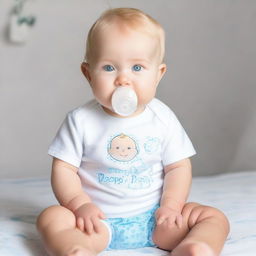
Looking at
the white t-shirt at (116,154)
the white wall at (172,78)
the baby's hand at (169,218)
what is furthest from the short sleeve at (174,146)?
the white wall at (172,78)

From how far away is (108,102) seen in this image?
1095mm

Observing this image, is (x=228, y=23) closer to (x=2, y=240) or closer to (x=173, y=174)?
(x=173, y=174)

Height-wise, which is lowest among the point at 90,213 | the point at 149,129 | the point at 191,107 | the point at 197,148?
the point at 197,148

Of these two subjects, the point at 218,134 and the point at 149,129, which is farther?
the point at 218,134

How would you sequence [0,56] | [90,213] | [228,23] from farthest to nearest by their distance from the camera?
[228,23] → [0,56] → [90,213]

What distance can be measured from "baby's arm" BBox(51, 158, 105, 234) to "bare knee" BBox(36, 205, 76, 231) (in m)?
0.01

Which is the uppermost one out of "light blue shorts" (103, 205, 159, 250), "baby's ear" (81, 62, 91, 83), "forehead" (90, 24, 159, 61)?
"forehead" (90, 24, 159, 61)

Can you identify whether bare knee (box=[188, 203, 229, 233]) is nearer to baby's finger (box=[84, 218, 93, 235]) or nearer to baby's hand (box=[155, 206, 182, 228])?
baby's hand (box=[155, 206, 182, 228])

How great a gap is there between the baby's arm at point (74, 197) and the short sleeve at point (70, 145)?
11 mm

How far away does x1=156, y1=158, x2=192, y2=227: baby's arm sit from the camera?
1.10m

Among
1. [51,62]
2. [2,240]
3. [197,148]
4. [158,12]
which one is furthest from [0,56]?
[2,240]

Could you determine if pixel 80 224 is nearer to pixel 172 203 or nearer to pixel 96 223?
pixel 96 223

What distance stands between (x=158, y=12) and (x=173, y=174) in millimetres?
915

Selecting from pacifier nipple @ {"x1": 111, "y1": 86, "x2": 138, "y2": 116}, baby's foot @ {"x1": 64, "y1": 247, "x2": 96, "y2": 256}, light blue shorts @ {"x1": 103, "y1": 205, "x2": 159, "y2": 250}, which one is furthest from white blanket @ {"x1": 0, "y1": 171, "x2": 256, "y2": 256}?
pacifier nipple @ {"x1": 111, "y1": 86, "x2": 138, "y2": 116}
